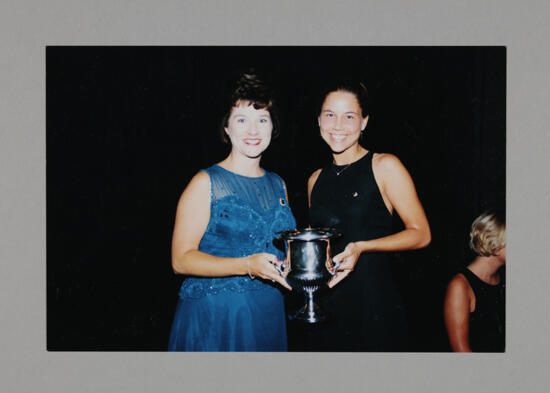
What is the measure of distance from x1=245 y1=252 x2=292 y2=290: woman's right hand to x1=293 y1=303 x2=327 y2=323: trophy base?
134 mm

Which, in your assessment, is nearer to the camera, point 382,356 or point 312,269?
point 312,269

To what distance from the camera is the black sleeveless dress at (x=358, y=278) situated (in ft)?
6.82

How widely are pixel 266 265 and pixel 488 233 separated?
102 cm

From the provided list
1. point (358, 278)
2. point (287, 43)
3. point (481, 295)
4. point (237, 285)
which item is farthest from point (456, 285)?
point (287, 43)

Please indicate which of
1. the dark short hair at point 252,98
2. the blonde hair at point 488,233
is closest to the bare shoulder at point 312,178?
the dark short hair at point 252,98

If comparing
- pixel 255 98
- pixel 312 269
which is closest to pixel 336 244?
pixel 312 269

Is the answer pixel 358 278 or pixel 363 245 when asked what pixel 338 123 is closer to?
pixel 363 245

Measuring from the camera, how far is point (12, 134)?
2.13m

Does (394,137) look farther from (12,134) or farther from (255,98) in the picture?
(12,134)

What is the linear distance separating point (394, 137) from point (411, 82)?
0.86 feet

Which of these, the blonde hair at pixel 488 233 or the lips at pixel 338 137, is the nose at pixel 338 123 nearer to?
the lips at pixel 338 137

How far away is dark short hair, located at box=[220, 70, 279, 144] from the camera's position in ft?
6.83

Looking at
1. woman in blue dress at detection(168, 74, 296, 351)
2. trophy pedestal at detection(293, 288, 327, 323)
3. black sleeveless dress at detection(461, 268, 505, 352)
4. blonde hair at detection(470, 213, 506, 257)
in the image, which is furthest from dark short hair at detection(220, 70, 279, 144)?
black sleeveless dress at detection(461, 268, 505, 352)

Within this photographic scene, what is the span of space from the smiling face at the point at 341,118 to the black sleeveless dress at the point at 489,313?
80 centimetres
